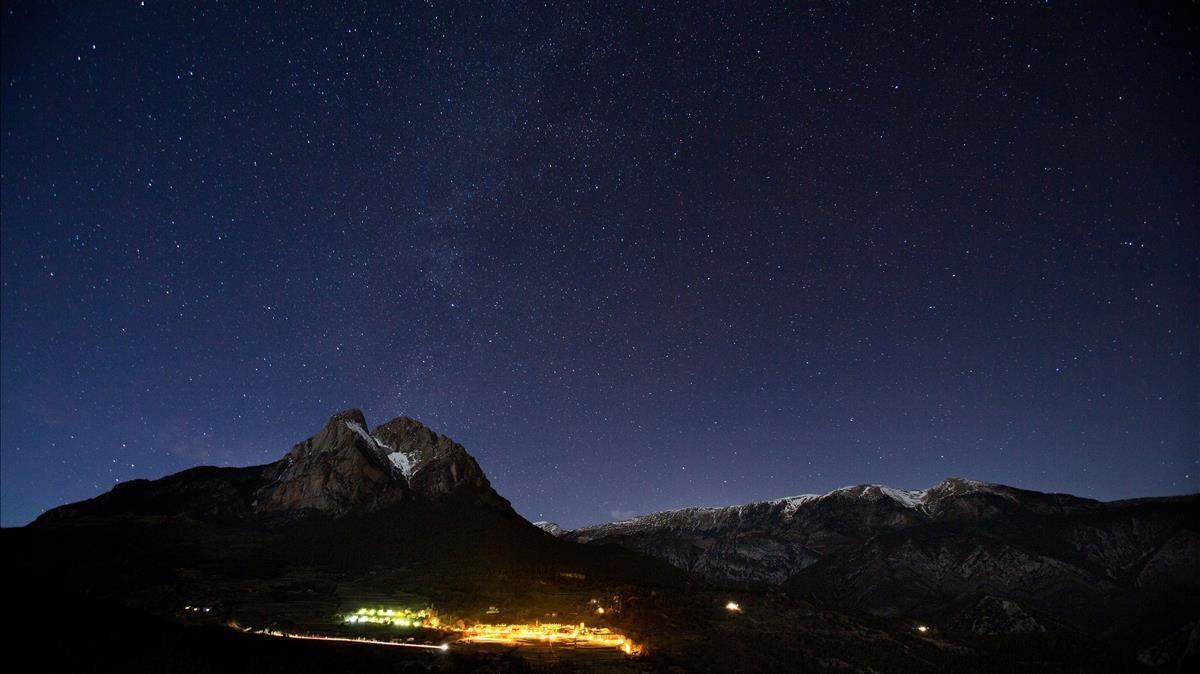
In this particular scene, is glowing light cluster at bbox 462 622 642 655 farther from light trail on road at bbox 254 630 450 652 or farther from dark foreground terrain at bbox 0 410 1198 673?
light trail on road at bbox 254 630 450 652

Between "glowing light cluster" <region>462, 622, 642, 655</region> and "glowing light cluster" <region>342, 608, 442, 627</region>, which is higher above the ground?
"glowing light cluster" <region>342, 608, 442, 627</region>

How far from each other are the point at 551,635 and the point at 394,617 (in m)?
31.9

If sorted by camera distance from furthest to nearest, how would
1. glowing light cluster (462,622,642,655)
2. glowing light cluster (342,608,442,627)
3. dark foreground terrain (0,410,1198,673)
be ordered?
1. glowing light cluster (342,608,442,627)
2. glowing light cluster (462,622,642,655)
3. dark foreground terrain (0,410,1198,673)

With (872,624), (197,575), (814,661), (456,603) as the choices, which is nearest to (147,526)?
(197,575)

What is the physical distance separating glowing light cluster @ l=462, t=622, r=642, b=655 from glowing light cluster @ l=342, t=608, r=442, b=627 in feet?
31.9

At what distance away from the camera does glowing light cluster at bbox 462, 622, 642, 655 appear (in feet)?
344

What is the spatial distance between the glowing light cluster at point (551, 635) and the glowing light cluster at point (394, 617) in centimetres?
972

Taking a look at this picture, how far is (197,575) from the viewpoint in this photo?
129 meters

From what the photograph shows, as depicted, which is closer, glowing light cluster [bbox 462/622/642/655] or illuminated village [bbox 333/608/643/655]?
glowing light cluster [bbox 462/622/642/655]

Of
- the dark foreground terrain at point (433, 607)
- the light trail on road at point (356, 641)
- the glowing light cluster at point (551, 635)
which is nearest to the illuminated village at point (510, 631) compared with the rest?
the glowing light cluster at point (551, 635)

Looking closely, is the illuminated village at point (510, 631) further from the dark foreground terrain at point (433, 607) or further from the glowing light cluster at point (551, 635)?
the dark foreground terrain at point (433, 607)

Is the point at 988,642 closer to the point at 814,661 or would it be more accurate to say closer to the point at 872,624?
the point at 872,624

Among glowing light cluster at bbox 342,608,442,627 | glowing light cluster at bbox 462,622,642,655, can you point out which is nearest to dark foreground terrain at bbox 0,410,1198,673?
glowing light cluster at bbox 342,608,442,627

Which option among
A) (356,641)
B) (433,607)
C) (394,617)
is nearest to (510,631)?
(433,607)
